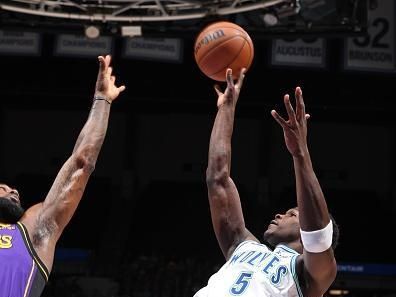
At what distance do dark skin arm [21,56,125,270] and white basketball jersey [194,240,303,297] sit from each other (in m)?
0.89

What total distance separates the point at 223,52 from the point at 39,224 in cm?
197

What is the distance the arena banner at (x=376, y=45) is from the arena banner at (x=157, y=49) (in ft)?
9.06

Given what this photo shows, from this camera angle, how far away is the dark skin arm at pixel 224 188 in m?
4.26

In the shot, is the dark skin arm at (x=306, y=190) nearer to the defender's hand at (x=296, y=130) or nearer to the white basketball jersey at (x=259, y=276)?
the defender's hand at (x=296, y=130)

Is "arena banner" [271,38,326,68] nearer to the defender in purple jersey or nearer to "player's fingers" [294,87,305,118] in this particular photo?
the defender in purple jersey

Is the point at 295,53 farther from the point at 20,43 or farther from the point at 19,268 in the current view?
the point at 19,268

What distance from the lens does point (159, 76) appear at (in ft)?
52.6

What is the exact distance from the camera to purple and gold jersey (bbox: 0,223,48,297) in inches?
122

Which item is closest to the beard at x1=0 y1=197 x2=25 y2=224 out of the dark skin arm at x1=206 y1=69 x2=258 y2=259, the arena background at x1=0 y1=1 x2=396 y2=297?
the dark skin arm at x1=206 y1=69 x2=258 y2=259

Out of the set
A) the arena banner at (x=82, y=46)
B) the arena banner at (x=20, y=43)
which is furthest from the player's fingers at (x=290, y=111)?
the arena banner at (x=20, y=43)

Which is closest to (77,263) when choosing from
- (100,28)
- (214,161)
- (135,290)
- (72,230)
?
(72,230)

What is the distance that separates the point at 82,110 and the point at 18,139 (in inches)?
70.2

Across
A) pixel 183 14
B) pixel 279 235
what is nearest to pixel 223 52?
pixel 279 235

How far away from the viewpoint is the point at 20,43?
39.2 feet
